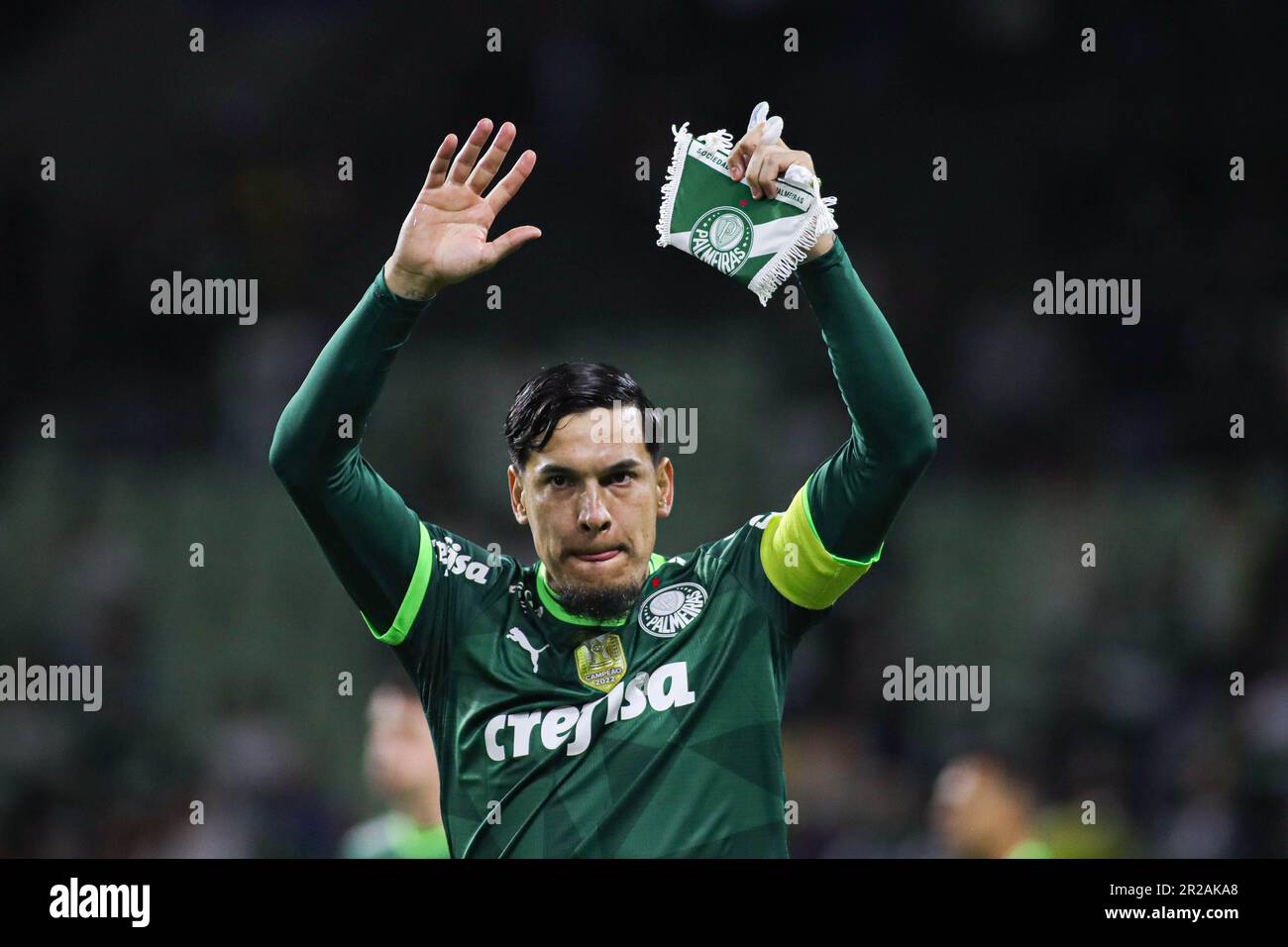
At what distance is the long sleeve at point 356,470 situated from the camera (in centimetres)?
356

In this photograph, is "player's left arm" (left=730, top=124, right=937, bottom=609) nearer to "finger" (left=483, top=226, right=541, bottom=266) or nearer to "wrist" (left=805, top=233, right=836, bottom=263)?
"wrist" (left=805, top=233, right=836, bottom=263)

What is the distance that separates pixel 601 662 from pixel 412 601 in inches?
18.3

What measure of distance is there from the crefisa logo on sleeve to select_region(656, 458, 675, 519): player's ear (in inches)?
8.3

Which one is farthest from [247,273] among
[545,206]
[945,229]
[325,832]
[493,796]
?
[493,796]

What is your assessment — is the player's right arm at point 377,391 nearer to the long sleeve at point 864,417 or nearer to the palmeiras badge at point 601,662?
the palmeiras badge at point 601,662

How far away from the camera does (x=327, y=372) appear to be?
140 inches

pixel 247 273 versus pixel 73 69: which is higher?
pixel 73 69

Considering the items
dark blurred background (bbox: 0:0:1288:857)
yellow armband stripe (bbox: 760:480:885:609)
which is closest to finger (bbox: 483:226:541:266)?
yellow armband stripe (bbox: 760:480:885:609)

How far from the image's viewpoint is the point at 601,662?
3752mm

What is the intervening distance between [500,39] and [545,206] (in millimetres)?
1261

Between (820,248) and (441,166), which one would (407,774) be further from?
(820,248)

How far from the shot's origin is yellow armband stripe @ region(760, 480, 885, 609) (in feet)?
11.9

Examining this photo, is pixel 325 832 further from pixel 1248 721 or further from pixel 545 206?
pixel 1248 721

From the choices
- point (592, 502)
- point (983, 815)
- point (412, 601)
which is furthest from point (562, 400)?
point (983, 815)
